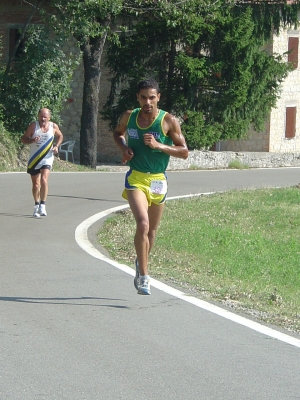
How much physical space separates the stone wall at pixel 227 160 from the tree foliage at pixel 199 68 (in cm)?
59

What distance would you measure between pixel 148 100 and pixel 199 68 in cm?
2394

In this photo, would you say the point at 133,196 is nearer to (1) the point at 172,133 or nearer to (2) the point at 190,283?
(1) the point at 172,133

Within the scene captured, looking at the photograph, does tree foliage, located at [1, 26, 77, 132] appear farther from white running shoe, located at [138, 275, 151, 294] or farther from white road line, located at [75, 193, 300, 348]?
white running shoe, located at [138, 275, 151, 294]

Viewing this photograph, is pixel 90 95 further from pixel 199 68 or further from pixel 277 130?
pixel 277 130

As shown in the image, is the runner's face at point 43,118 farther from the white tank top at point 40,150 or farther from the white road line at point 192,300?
the white road line at point 192,300

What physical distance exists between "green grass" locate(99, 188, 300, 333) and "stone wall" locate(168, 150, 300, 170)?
464 inches

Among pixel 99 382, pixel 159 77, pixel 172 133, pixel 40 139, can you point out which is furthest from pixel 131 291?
pixel 159 77

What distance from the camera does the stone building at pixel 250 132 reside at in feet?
112

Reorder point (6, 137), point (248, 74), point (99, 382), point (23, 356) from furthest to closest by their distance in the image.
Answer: point (248, 74) < point (6, 137) < point (23, 356) < point (99, 382)

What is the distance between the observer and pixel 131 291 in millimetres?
8727

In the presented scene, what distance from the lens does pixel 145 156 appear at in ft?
27.0

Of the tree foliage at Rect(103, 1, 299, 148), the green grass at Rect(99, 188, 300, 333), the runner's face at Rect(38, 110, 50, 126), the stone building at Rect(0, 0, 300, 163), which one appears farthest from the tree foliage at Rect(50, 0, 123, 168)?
the runner's face at Rect(38, 110, 50, 126)

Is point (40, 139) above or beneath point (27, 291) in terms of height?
above

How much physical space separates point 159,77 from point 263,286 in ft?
74.9
